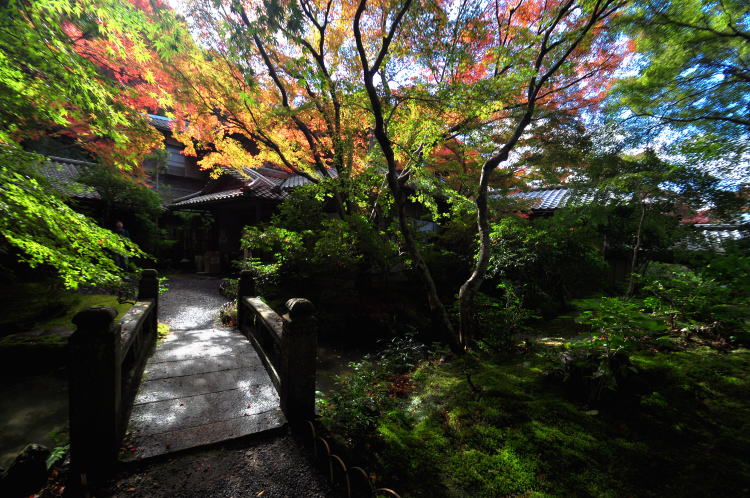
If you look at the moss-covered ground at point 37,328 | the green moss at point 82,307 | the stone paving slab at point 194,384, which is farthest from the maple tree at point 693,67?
the green moss at point 82,307

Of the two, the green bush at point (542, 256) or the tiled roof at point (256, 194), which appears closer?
the green bush at point (542, 256)

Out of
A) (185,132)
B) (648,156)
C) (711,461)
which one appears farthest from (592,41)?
(185,132)

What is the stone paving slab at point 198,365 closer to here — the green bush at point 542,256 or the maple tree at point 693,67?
the green bush at point 542,256

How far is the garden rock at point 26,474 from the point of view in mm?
2484

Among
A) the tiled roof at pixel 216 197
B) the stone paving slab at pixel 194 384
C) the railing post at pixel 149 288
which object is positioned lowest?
the stone paving slab at pixel 194 384

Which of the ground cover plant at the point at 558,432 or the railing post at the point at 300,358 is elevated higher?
the railing post at the point at 300,358

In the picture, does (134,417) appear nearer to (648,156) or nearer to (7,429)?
(7,429)

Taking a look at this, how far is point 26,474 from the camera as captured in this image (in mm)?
2596

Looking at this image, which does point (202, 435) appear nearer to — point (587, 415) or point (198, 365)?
point (198, 365)

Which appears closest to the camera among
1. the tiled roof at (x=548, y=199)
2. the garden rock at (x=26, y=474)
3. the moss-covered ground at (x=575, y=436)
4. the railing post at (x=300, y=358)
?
the garden rock at (x=26, y=474)

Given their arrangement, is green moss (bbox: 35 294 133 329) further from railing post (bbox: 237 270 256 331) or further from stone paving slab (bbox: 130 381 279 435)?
stone paving slab (bbox: 130 381 279 435)

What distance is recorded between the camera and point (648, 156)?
4.79m

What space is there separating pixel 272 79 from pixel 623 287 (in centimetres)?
1344

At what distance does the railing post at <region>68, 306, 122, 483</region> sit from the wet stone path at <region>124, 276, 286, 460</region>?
0.26 m
